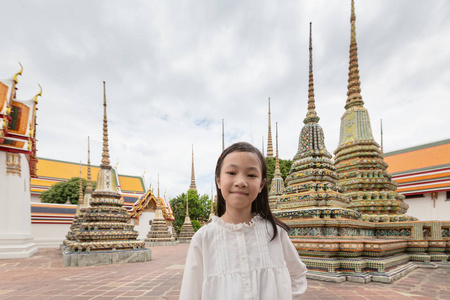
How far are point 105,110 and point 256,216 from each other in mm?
9223

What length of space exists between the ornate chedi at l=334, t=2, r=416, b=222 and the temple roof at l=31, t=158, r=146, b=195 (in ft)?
83.9

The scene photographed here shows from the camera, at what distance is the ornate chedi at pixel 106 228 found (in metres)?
7.95

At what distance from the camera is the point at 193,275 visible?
1388 millimetres

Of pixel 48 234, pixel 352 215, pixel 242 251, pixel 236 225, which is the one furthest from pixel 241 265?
pixel 48 234

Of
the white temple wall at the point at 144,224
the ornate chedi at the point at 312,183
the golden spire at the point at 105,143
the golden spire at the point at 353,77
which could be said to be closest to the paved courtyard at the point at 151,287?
the ornate chedi at the point at 312,183

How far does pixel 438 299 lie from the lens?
11.2 feet

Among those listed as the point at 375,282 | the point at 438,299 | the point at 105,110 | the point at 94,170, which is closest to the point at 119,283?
the point at 375,282

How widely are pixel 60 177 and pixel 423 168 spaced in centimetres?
3247

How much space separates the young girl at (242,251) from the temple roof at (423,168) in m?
16.6

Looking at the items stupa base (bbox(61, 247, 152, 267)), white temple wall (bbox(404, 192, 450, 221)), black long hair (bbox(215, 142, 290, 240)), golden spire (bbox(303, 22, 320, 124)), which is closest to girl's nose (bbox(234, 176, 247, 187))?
black long hair (bbox(215, 142, 290, 240))

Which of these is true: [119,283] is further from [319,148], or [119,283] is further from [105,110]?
[105,110]

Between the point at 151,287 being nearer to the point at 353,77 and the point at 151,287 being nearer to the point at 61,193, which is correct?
the point at 353,77

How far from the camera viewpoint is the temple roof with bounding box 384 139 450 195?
13.9 m

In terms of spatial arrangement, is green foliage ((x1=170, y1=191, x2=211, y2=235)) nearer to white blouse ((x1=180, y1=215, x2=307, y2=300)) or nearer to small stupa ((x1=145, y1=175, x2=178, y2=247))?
small stupa ((x1=145, y1=175, x2=178, y2=247))
